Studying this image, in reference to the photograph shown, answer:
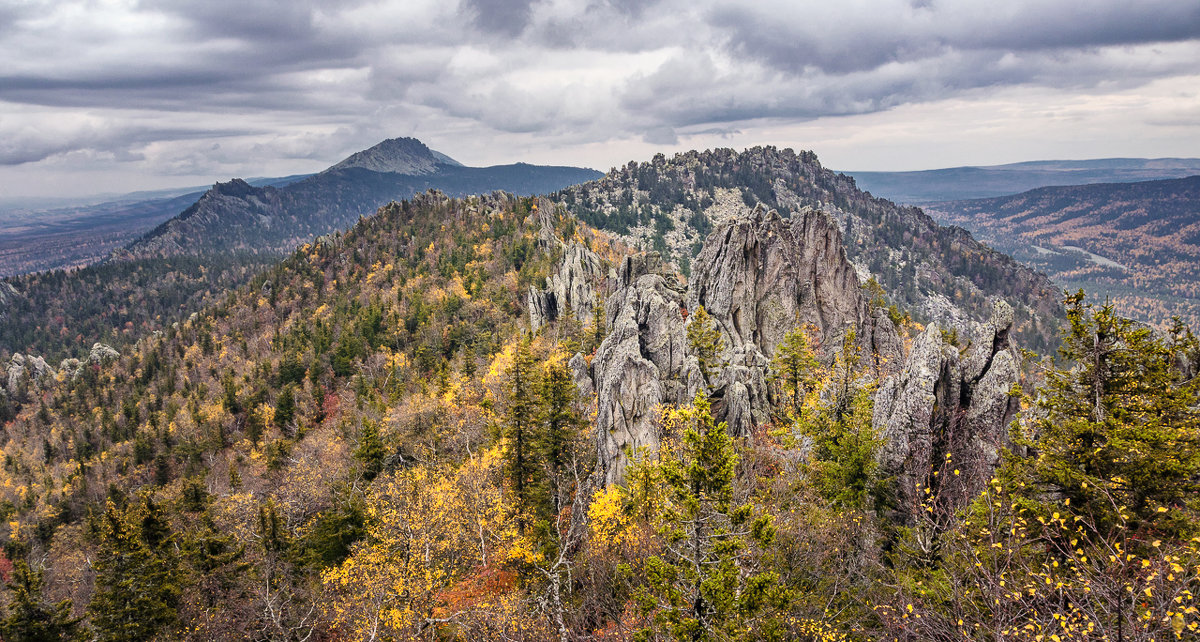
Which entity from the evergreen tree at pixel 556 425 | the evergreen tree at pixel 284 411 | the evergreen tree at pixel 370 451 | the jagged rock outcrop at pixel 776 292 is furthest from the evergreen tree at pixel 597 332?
the evergreen tree at pixel 284 411

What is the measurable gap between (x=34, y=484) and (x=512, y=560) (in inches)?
5117

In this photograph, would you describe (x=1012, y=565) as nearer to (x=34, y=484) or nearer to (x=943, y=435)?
(x=943, y=435)

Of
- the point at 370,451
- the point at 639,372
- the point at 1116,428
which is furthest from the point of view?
the point at 370,451

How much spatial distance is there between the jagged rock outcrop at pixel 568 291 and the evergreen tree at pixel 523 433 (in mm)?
57243

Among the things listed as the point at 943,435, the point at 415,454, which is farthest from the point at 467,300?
the point at 943,435

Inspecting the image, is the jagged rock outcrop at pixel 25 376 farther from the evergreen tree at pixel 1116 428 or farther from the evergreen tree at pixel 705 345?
the evergreen tree at pixel 1116 428

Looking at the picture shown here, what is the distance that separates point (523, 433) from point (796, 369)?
2398 centimetres

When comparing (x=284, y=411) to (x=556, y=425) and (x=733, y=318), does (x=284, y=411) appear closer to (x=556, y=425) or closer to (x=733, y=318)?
(x=556, y=425)

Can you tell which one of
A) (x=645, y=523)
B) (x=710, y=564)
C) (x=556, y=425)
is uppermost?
(x=710, y=564)

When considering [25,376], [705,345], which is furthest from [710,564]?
[25,376]

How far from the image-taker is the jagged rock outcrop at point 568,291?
105688 millimetres

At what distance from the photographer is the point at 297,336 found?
435 feet

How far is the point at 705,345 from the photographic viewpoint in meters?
57.1

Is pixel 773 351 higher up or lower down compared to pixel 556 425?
lower down
